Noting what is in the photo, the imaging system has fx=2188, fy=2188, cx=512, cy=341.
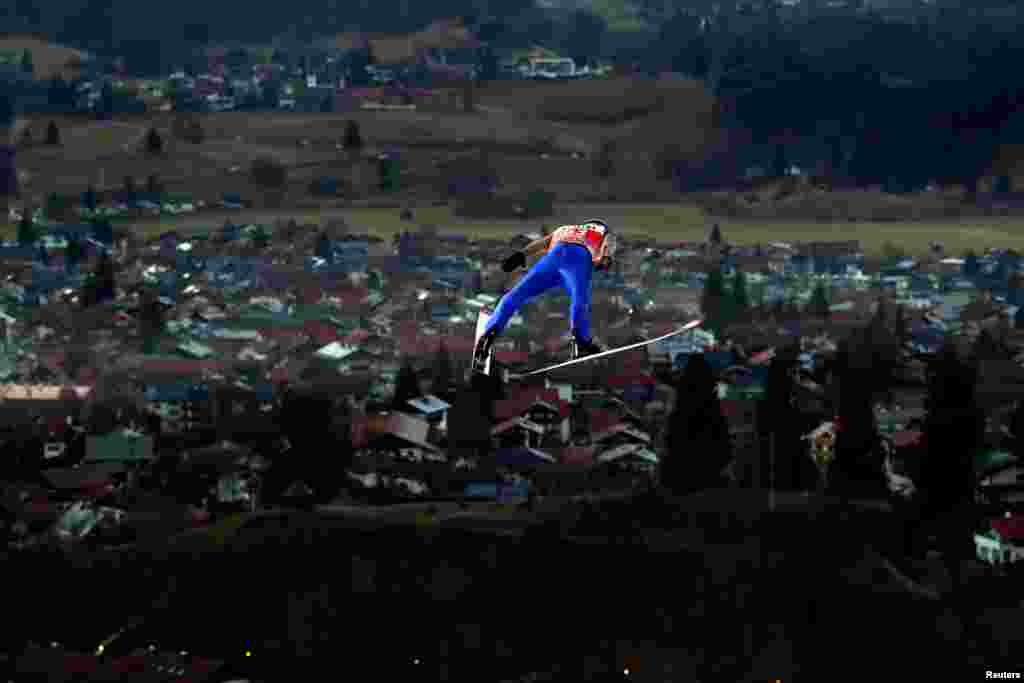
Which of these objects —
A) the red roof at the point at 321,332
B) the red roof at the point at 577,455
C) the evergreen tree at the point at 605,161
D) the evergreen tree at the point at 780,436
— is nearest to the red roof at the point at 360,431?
the red roof at the point at 577,455

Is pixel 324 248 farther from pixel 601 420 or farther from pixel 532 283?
pixel 532 283

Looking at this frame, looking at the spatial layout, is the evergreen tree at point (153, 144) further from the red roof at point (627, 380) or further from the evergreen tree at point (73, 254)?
the red roof at point (627, 380)

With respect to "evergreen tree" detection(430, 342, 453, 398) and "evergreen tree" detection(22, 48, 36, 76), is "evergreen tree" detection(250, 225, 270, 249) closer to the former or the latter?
"evergreen tree" detection(430, 342, 453, 398)

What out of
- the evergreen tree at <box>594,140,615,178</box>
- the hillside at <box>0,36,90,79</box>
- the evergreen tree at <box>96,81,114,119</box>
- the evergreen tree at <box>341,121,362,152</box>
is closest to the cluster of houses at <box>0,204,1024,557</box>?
the evergreen tree at <box>341,121,362,152</box>

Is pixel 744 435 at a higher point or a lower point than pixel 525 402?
higher

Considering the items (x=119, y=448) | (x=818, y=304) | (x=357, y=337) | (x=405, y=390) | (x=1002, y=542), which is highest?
(x=1002, y=542)

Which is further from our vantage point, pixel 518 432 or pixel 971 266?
pixel 971 266

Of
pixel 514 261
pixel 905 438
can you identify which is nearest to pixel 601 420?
pixel 905 438
